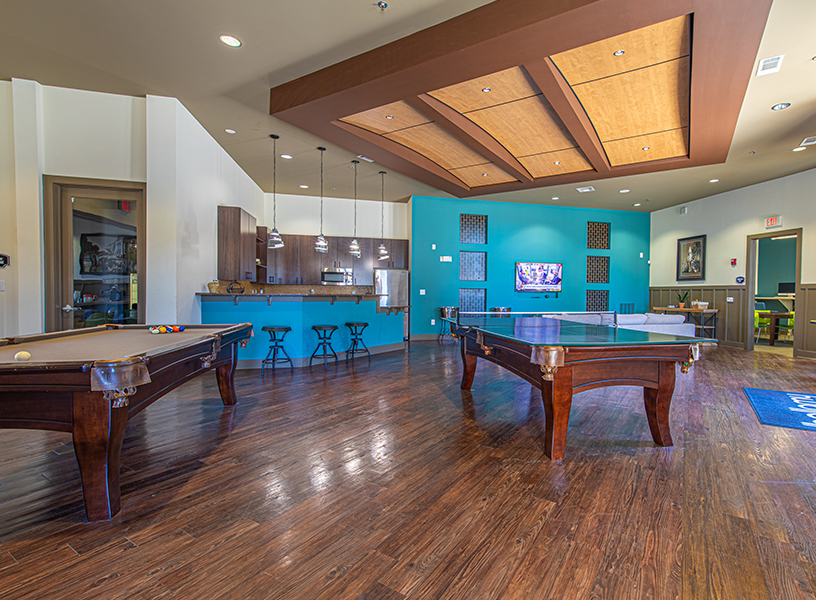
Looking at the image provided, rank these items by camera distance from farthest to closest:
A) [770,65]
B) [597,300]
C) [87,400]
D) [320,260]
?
[597,300]
[320,260]
[770,65]
[87,400]

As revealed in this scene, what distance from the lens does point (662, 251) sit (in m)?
10.1

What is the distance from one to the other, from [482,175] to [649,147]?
2.70m

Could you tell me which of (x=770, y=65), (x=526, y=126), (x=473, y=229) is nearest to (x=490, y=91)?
(x=526, y=126)

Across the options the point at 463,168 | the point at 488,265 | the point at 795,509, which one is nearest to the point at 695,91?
the point at 463,168

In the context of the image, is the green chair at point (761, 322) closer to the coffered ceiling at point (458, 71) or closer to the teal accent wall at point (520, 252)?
the teal accent wall at point (520, 252)

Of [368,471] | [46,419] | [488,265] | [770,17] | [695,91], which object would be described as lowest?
[368,471]

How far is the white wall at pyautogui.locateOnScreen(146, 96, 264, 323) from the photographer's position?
4.45m

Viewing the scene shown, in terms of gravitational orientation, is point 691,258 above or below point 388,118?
below

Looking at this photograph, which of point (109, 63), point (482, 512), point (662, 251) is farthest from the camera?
point (662, 251)

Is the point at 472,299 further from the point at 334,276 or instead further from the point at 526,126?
the point at 526,126

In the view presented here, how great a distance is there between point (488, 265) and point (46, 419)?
8705 mm

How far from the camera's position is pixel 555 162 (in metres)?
6.25

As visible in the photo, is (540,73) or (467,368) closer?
(540,73)

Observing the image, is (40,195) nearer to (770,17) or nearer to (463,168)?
(463,168)
